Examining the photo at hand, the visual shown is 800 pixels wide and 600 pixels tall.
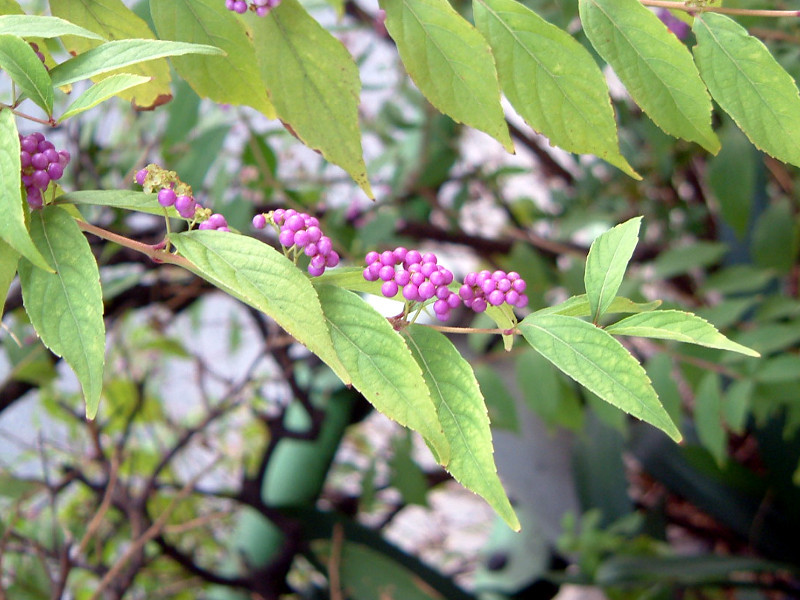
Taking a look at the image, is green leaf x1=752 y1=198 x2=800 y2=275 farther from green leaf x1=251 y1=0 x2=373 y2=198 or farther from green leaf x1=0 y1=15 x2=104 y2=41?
green leaf x1=0 y1=15 x2=104 y2=41

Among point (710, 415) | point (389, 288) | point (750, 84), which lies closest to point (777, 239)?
point (710, 415)

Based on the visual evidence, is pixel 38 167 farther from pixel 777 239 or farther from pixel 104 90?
pixel 777 239

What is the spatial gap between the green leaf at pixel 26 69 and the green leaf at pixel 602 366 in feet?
0.51

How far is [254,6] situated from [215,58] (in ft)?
0.10

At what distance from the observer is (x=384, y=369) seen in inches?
8.3

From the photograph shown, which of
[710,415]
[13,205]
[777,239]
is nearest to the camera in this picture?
[13,205]

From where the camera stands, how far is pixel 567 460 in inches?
39.5

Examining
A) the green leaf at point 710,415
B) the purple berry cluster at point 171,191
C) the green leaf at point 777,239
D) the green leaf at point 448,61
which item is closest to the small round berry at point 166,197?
the purple berry cluster at point 171,191

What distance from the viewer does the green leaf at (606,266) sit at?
238 mm

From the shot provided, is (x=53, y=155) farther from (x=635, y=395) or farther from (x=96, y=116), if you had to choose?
(x=96, y=116)

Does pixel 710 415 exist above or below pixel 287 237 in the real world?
below

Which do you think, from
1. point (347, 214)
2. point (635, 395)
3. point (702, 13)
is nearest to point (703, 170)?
point (347, 214)

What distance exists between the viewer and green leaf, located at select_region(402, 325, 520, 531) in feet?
0.68

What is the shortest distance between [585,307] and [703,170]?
4.09 feet
